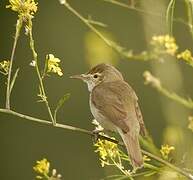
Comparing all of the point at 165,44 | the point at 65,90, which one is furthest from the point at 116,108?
the point at 65,90

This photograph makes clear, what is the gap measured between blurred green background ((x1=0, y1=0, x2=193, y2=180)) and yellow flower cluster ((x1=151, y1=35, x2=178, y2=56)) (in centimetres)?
470

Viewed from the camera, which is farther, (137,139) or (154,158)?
(137,139)

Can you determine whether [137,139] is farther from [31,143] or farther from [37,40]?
[37,40]

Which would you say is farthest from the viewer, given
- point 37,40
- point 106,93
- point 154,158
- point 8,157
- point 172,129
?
point 37,40

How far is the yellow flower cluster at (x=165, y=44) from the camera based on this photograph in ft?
21.3

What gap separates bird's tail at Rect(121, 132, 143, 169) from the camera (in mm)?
5852

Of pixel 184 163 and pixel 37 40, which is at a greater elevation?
pixel 37 40

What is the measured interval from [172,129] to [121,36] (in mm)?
7552

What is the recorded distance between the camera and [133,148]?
6.20m

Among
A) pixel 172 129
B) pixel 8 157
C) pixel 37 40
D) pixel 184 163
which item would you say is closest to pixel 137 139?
pixel 172 129

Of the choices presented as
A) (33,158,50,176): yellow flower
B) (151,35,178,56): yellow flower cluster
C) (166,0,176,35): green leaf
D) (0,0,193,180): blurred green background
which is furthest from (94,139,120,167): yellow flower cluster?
(0,0,193,180): blurred green background

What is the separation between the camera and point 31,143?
13.3 meters

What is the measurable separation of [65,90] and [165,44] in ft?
22.4

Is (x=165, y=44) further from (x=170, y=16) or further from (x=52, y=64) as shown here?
(x=52, y=64)
